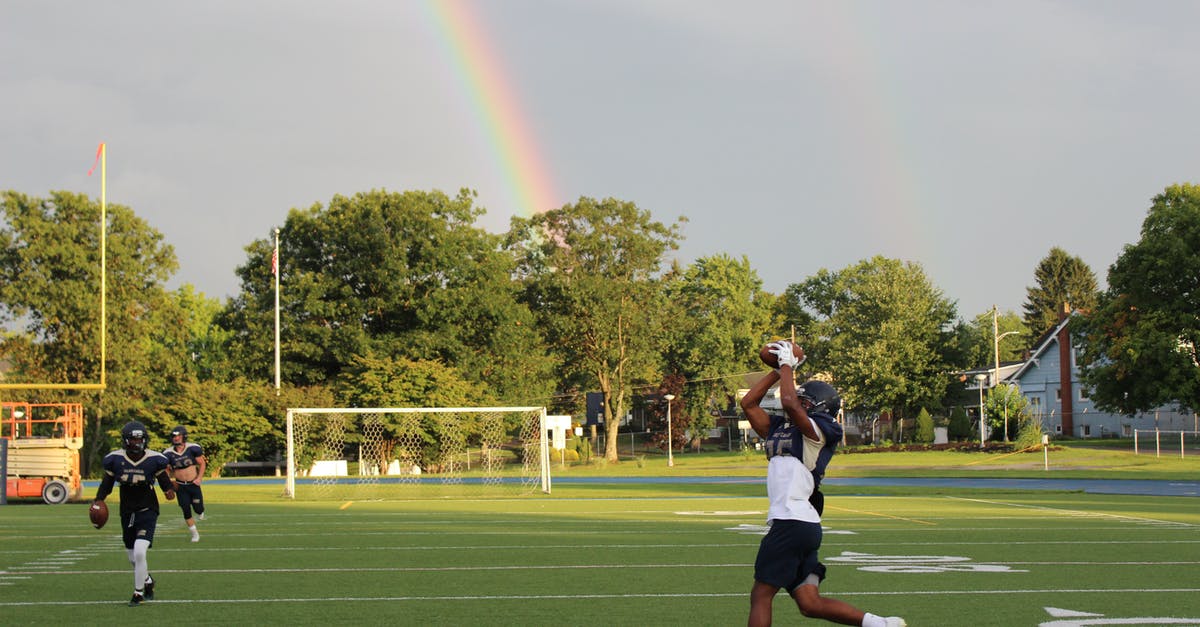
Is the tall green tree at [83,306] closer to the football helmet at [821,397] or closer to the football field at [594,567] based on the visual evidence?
the football field at [594,567]

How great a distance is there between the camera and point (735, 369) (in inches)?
3543

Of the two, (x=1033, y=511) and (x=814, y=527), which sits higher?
(x=814, y=527)

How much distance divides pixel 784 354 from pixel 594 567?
6.82 meters

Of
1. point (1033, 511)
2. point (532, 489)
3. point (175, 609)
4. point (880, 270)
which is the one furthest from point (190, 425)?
point (880, 270)

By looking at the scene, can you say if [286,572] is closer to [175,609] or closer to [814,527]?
[175,609]

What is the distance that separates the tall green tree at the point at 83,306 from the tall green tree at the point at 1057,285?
84.0 meters

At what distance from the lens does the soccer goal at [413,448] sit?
42.5 m

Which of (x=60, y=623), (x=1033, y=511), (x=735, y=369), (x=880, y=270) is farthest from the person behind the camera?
(x=735, y=369)

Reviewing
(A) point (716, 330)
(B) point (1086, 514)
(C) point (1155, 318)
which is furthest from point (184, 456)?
(A) point (716, 330)

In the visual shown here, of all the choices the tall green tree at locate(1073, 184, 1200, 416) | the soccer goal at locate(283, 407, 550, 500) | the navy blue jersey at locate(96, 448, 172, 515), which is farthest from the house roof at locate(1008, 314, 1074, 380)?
the navy blue jersey at locate(96, 448, 172, 515)

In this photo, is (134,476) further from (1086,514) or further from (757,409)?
(1086,514)

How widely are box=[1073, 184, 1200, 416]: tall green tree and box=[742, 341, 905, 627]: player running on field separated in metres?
47.8

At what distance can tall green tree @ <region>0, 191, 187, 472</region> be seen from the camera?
2194 inches

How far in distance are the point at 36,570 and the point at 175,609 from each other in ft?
13.9
